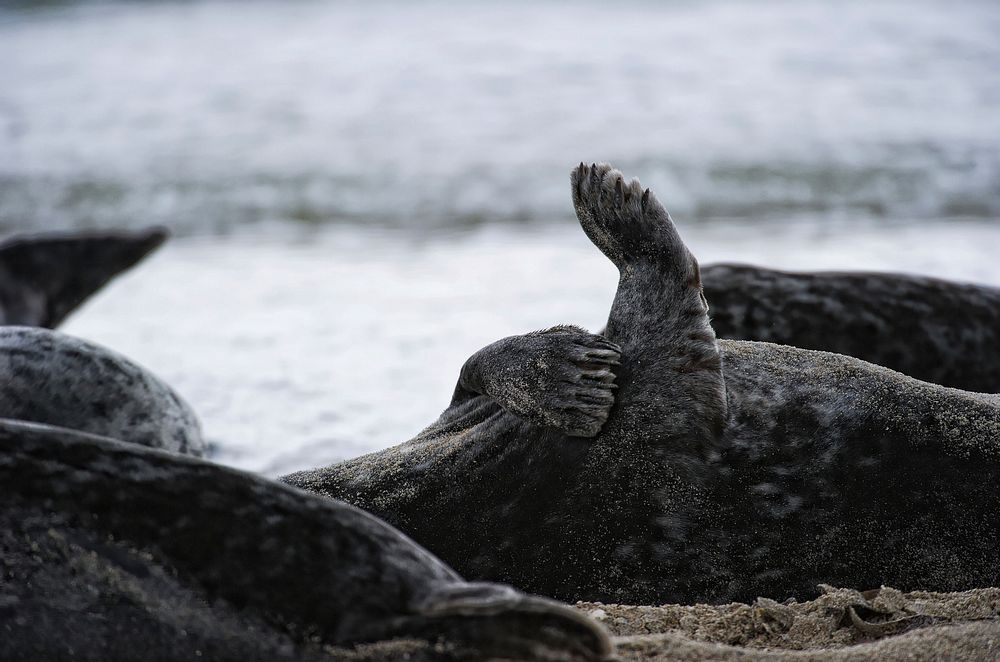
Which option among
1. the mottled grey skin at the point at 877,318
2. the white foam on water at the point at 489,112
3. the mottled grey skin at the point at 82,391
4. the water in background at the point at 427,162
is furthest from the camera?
the white foam on water at the point at 489,112

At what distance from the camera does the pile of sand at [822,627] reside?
5.01 ft

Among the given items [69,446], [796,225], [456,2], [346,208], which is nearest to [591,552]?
[69,446]

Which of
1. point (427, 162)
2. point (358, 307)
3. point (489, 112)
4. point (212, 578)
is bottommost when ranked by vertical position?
point (358, 307)

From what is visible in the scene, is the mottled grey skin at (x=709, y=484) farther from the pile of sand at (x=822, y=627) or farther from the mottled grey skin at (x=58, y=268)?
the mottled grey skin at (x=58, y=268)

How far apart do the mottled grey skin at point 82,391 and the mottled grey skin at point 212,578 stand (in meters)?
0.95

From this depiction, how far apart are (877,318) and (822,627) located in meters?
1.45

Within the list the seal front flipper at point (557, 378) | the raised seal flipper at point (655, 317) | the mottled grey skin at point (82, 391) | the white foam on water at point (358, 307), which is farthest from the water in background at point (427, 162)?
the raised seal flipper at point (655, 317)

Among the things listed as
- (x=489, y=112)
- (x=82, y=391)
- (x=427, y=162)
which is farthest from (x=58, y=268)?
(x=489, y=112)

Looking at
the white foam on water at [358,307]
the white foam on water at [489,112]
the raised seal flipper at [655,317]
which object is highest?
the white foam on water at [489,112]

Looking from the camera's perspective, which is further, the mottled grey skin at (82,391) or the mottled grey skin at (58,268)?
the mottled grey skin at (58,268)

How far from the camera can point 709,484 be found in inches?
77.7

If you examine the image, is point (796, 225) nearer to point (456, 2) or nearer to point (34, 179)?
point (34, 179)

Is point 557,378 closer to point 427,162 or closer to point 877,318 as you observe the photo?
point 877,318

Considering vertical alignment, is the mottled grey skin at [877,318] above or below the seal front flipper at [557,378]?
above
